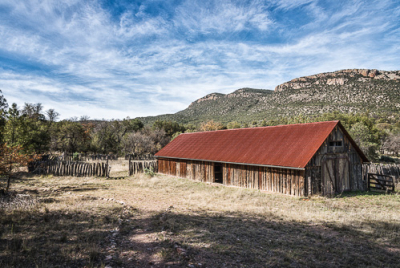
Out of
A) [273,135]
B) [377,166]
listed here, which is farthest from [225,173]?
[377,166]

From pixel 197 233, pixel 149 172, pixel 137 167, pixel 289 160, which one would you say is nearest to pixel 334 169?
pixel 289 160

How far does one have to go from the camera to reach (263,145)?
18750 millimetres

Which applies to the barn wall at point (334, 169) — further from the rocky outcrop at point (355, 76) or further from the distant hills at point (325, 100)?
the rocky outcrop at point (355, 76)

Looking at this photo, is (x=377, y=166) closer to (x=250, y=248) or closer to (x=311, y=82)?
(x=250, y=248)

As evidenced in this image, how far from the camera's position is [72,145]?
157ft

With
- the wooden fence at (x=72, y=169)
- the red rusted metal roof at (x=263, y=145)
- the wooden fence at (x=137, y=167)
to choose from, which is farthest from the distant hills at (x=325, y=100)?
the wooden fence at (x=72, y=169)

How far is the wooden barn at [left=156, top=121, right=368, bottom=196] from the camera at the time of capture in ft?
49.2

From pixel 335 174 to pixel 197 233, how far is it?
42.1 feet

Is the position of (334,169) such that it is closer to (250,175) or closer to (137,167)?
(250,175)

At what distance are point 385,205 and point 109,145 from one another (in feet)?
173

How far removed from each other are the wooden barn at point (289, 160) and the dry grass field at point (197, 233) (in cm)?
208

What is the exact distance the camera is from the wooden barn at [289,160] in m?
15.0

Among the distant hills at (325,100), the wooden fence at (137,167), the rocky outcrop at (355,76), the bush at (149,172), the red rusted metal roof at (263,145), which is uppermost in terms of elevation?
the rocky outcrop at (355,76)

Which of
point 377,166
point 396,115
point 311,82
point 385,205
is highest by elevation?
point 311,82
